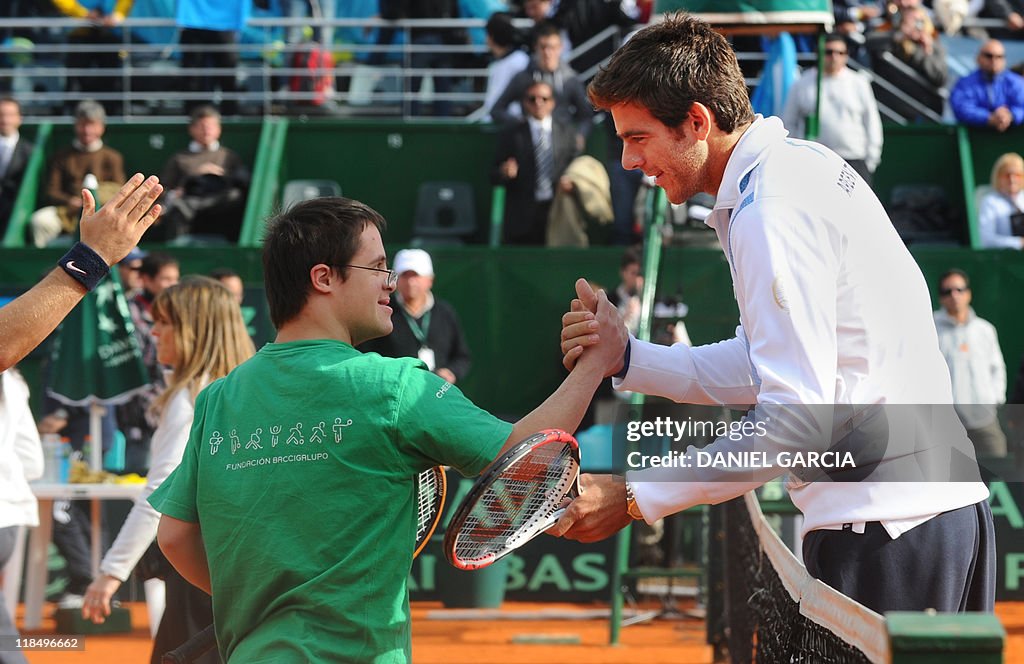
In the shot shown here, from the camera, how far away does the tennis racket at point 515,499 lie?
2.86m

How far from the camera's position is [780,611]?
4.33 m

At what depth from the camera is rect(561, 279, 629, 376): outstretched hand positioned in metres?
3.65

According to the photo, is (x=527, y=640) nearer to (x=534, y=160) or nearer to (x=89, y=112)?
(x=534, y=160)

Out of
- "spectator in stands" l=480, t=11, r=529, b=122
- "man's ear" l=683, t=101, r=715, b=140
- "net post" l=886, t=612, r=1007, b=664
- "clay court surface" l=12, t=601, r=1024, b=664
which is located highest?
"spectator in stands" l=480, t=11, r=529, b=122

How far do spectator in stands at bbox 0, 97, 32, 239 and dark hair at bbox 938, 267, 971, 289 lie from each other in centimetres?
868

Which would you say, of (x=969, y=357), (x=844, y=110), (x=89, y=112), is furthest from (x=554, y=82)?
(x=89, y=112)

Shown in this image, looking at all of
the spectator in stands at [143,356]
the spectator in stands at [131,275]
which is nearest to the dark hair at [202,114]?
the spectator in stands at [131,275]

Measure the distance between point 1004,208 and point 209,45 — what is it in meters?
7.83

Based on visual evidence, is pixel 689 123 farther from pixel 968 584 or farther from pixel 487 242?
pixel 487 242

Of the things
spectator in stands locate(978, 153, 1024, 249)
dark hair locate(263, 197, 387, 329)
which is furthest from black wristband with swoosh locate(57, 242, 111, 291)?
spectator in stands locate(978, 153, 1024, 249)

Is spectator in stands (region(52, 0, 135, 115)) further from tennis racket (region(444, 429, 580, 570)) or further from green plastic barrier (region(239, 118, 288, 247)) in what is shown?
tennis racket (region(444, 429, 580, 570))

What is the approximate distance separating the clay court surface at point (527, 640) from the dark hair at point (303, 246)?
495 cm

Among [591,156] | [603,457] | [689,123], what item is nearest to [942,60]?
[591,156]

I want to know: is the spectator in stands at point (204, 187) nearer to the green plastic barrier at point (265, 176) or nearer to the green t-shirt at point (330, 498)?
the green plastic barrier at point (265, 176)
